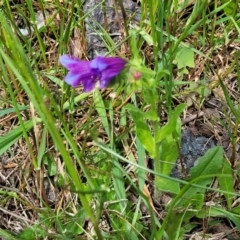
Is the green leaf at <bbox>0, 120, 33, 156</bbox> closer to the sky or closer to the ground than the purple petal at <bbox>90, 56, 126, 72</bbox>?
closer to the ground

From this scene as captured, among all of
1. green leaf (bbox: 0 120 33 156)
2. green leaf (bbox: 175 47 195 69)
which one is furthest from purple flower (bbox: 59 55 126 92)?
green leaf (bbox: 175 47 195 69)

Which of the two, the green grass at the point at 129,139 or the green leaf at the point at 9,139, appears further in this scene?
the green leaf at the point at 9,139

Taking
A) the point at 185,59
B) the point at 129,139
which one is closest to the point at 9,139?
the point at 129,139

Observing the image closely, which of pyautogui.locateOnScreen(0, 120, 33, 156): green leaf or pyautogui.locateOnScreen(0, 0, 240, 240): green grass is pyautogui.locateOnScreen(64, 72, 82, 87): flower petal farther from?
pyautogui.locateOnScreen(0, 120, 33, 156): green leaf

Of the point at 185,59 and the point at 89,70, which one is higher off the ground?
the point at 89,70

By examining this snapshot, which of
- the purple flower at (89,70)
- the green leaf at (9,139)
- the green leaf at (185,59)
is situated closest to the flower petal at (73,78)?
the purple flower at (89,70)

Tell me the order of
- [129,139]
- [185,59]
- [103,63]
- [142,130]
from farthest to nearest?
1. [185,59]
2. [129,139]
3. [142,130]
4. [103,63]

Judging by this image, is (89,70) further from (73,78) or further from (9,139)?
(9,139)

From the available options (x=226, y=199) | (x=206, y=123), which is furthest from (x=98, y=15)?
(x=226, y=199)

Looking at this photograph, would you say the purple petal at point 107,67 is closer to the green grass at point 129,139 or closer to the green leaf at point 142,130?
the green grass at point 129,139
